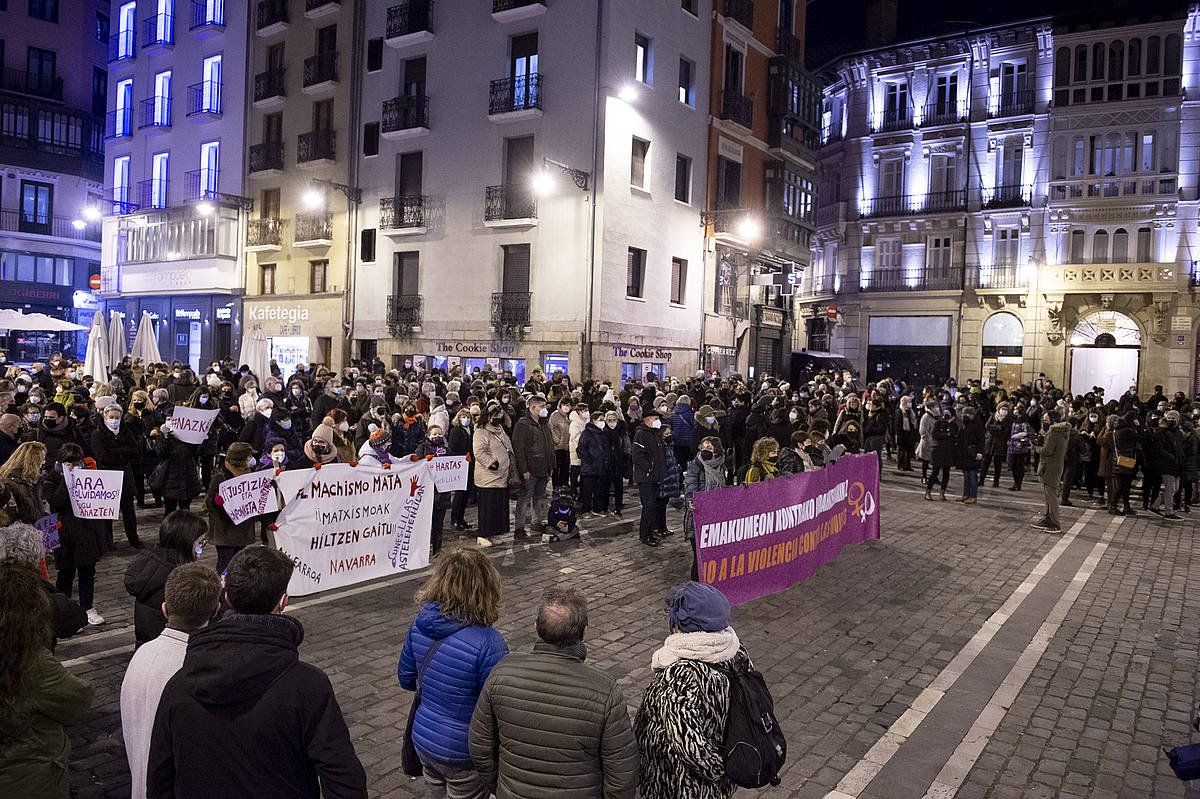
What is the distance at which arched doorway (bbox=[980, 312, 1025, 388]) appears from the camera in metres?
38.3

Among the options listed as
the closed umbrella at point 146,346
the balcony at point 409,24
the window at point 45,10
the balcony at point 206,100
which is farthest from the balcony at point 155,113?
the closed umbrella at point 146,346

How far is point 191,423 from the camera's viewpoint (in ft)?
38.7

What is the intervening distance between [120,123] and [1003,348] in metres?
43.9

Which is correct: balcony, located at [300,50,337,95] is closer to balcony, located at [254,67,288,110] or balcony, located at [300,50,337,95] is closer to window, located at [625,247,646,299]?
balcony, located at [254,67,288,110]

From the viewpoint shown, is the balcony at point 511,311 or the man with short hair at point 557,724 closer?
the man with short hair at point 557,724

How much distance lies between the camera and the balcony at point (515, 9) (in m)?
27.1

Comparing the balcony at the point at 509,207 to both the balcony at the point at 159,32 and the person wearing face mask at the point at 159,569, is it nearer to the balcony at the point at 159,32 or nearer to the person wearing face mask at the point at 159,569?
the balcony at the point at 159,32

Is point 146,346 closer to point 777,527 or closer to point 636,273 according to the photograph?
point 636,273

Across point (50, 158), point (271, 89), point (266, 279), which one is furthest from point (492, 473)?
point (50, 158)

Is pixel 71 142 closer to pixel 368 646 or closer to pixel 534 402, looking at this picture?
pixel 534 402

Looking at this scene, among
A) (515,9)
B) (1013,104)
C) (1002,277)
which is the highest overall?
(1013,104)

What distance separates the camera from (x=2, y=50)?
4591cm

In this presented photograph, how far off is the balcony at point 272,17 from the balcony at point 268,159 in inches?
184

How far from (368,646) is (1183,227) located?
38.8 metres
